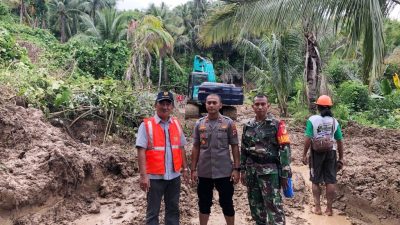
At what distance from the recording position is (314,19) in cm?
577

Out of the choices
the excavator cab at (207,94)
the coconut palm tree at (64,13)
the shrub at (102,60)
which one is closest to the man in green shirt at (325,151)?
the excavator cab at (207,94)

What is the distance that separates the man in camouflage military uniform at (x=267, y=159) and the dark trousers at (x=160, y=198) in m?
0.79

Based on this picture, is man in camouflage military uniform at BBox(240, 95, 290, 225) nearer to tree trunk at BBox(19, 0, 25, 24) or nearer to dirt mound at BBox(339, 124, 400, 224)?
dirt mound at BBox(339, 124, 400, 224)

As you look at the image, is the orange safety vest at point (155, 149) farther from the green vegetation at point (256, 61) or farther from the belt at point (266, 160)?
the green vegetation at point (256, 61)

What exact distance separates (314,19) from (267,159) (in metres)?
2.89

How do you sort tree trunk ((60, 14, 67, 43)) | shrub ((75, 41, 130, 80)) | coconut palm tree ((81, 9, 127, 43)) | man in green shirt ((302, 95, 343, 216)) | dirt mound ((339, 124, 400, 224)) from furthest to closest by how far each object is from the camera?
tree trunk ((60, 14, 67, 43))
coconut palm tree ((81, 9, 127, 43))
shrub ((75, 41, 130, 80))
dirt mound ((339, 124, 400, 224))
man in green shirt ((302, 95, 343, 216))

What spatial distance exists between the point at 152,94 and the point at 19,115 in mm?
3744

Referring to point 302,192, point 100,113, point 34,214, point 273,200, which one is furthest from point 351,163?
point 34,214

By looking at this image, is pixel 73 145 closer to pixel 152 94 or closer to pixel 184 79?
pixel 152 94

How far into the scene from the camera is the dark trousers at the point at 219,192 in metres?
3.96

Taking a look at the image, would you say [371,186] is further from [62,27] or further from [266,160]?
[62,27]

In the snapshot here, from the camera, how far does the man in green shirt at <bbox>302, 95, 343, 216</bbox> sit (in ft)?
16.1

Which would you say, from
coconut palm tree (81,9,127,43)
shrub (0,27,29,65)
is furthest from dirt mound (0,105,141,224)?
coconut palm tree (81,9,127,43)

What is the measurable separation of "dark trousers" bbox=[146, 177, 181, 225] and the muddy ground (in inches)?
37.4
